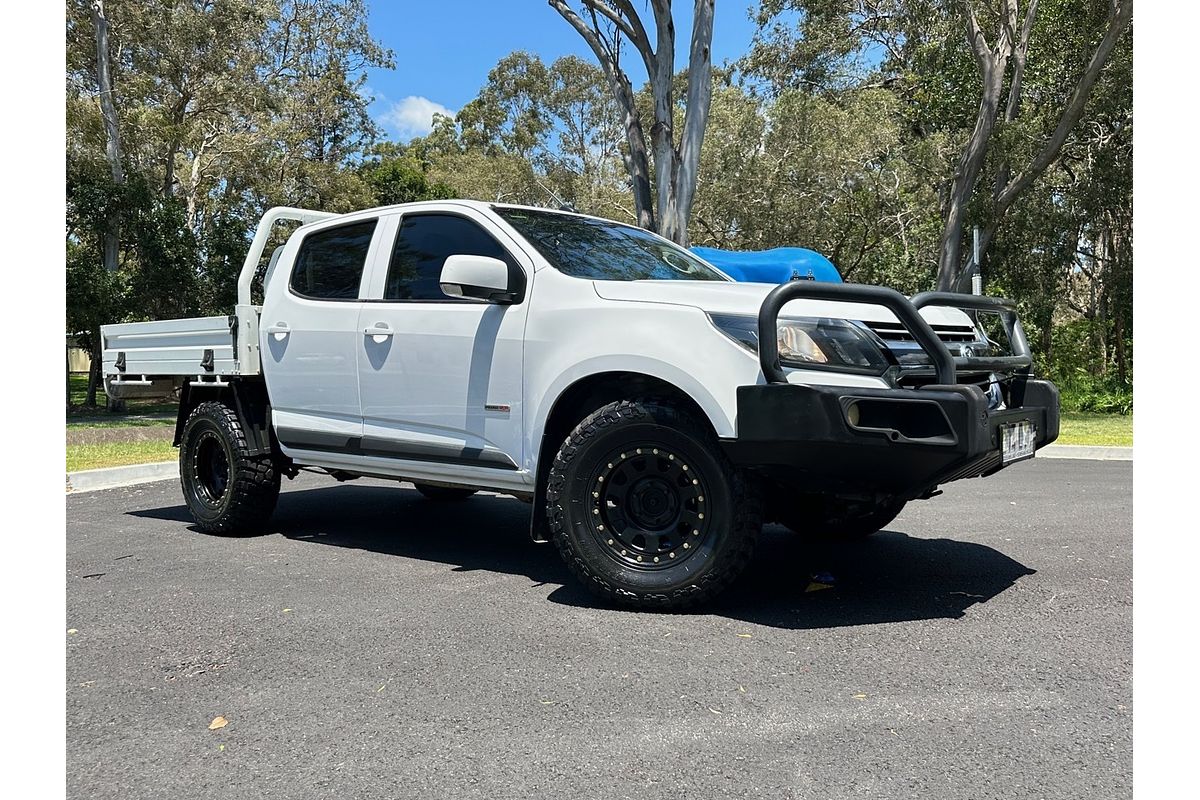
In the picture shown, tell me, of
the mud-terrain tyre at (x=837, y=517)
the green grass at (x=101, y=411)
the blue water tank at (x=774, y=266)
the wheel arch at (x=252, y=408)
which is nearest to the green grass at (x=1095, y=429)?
the blue water tank at (x=774, y=266)

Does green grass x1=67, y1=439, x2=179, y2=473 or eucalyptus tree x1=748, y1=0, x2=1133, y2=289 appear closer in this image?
green grass x1=67, y1=439, x2=179, y2=473

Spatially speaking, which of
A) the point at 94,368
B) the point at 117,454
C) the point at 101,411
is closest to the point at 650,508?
the point at 117,454

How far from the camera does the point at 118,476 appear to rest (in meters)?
9.62

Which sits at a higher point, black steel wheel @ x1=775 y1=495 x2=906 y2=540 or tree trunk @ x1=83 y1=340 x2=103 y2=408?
tree trunk @ x1=83 y1=340 x2=103 y2=408

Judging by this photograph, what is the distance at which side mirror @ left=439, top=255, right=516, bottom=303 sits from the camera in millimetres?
4652

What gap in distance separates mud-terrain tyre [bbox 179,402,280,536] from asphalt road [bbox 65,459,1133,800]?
372 millimetres

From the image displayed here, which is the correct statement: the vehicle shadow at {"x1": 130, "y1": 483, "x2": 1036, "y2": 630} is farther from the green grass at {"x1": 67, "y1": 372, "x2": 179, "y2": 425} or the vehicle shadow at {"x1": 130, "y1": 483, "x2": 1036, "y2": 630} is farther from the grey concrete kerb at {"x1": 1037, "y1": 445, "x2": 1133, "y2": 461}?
the green grass at {"x1": 67, "y1": 372, "x2": 179, "y2": 425}

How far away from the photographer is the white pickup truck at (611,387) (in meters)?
3.95

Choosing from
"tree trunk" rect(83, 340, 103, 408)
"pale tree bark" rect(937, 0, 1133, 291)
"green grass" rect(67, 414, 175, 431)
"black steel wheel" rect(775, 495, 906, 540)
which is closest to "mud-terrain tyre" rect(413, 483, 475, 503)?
"black steel wheel" rect(775, 495, 906, 540)

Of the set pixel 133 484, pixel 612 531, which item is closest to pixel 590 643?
pixel 612 531

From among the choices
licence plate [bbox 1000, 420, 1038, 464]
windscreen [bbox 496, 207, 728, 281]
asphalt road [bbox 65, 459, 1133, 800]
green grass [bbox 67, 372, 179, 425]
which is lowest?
asphalt road [bbox 65, 459, 1133, 800]

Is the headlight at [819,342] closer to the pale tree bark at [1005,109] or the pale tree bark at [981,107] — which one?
the pale tree bark at [1005,109]

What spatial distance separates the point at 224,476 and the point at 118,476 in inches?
149

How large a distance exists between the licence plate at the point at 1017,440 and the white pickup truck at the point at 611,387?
→ 18mm
